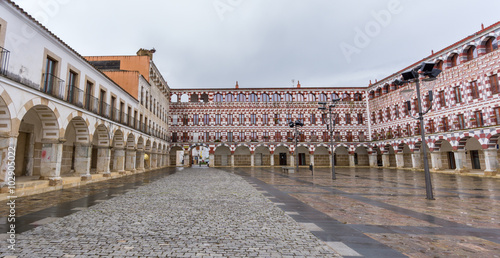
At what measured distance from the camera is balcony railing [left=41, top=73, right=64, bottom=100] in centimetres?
1176

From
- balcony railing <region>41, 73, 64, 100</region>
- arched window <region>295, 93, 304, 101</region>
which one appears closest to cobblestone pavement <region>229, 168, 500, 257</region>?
balcony railing <region>41, 73, 64, 100</region>

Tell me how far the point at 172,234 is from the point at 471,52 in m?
32.1

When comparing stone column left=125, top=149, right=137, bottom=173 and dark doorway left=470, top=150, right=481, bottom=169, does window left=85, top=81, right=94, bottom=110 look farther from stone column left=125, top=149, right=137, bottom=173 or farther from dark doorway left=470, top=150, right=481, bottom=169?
dark doorway left=470, top=150, right=481, bottom=169

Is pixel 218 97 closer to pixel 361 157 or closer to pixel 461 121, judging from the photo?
pixel 361 157

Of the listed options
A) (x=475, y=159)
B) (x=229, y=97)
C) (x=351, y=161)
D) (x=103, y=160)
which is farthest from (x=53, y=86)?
(x=351, y=161)

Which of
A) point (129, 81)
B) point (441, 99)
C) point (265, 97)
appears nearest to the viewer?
point (129, 81)

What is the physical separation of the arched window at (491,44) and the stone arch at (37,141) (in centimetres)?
3363

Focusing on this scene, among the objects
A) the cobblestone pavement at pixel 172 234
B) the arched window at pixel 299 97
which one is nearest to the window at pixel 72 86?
the cobblestone pavement at pixel 172 234

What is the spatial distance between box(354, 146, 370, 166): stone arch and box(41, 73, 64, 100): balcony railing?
40.8 m

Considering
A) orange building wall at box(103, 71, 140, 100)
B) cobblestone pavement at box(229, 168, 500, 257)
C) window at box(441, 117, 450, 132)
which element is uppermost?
orange building wall at box(103, 71, 140, 100)

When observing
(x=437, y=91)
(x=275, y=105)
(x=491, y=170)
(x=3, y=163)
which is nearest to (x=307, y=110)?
(x=275, y=105)

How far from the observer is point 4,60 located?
30.3 feet

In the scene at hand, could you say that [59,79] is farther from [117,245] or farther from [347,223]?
[347,223]

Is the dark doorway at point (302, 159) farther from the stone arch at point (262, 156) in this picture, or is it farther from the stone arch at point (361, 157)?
the stone arch at point (361, 157)
